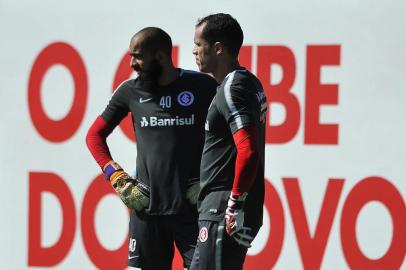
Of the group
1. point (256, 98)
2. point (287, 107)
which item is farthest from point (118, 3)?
point (256, 98)

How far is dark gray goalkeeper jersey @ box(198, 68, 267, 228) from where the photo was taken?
3967 mm

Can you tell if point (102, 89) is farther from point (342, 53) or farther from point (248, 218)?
point (248, 218)

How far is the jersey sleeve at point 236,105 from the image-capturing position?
3908 millimetres

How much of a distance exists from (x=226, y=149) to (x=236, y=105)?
8.3 inches

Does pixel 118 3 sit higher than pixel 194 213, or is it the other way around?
pixel 118 3

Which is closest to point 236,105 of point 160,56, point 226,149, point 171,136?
point 226,149

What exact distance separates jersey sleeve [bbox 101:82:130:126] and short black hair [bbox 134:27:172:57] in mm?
257

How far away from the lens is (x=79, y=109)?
5996 mm

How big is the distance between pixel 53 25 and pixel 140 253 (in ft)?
5.78

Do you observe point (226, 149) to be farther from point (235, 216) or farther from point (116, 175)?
point (116, 175)

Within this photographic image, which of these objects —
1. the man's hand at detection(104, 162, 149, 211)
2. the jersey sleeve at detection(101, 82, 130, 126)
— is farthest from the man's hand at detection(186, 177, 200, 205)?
the jersey sleeve at detection(101, 82, 130, 126)

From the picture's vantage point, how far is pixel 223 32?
413cm

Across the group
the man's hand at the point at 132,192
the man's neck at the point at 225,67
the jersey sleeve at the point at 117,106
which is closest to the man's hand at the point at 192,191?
the man's hand at the point at 132,192

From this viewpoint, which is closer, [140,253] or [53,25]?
[140,253]
